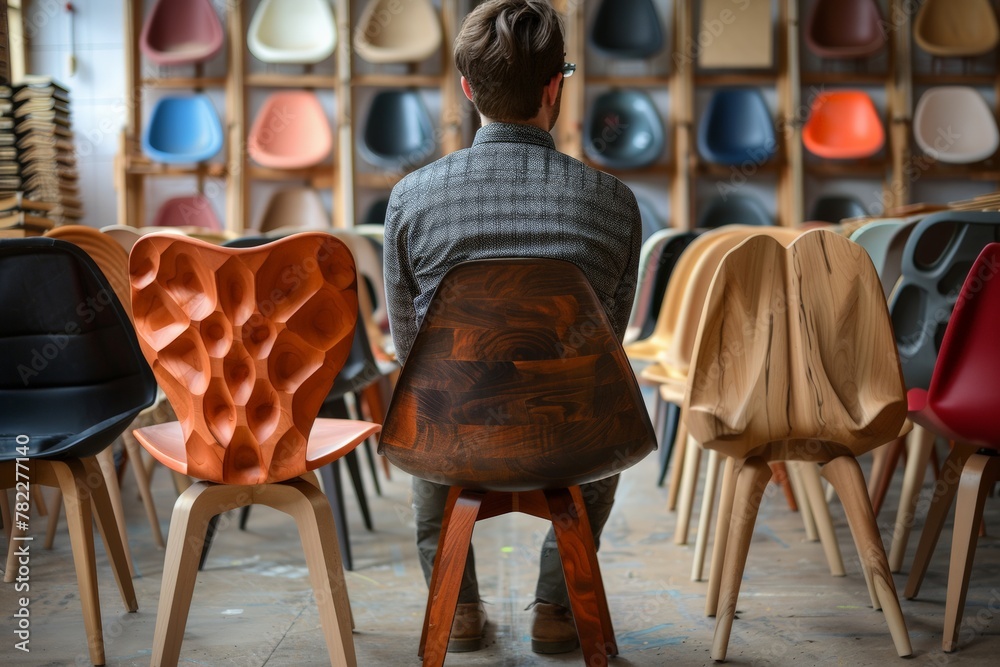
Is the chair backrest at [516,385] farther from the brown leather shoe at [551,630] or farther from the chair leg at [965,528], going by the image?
the chair leg at [965,528]

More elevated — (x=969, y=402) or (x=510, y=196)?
(x=510, y=196)

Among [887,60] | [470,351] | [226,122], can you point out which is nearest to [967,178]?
[887,60]

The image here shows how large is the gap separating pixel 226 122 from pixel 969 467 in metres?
4.80

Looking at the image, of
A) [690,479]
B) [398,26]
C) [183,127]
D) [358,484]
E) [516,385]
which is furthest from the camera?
[398,26]

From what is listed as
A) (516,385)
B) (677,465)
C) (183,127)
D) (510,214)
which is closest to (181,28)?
(183,127)

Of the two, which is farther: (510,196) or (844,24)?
(844,24)

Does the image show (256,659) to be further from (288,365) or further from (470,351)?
(470,351)

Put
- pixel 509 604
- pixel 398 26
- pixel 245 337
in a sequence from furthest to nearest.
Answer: pixel 398 26, pixel 509 604, pixel 245 337

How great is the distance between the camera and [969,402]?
5.63ft

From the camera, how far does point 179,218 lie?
544 cm

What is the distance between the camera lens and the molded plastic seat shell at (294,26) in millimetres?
5438

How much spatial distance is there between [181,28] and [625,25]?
2.61 meters

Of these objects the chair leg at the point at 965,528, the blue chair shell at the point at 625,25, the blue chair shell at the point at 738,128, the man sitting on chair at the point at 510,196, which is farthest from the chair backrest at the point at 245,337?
the blue chair shell at the point at 625,25

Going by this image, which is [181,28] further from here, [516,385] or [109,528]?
[516,385]
